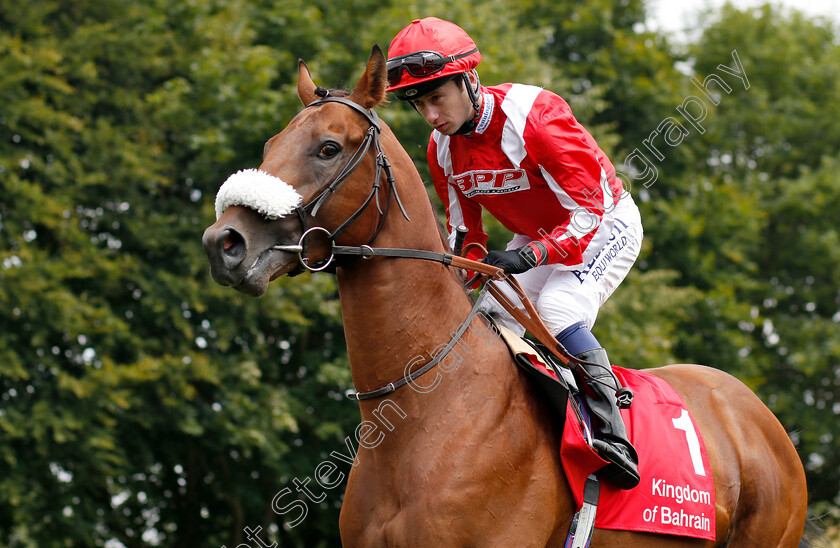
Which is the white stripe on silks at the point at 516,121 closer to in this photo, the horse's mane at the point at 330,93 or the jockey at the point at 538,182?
the jockey at the point at 538,182

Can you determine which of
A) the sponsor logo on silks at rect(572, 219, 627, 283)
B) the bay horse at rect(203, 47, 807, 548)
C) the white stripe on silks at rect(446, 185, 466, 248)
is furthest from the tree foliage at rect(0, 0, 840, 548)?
the bay horse at rect(203, 47, 807, 548)

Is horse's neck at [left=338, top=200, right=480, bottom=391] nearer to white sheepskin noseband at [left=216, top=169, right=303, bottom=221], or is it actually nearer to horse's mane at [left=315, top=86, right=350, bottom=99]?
white sheepskin noseband at [left=216, top=169, right=303, bottom=221]

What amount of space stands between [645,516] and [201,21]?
12.8m

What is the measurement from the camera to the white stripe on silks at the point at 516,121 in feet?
13.6

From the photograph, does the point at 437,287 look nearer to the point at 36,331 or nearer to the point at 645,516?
the point at 645,516

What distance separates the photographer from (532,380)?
397 centimetres

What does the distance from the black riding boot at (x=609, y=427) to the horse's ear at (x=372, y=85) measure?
5.18ft

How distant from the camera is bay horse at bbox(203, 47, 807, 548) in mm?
3344

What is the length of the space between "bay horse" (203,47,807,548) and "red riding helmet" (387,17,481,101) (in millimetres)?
318

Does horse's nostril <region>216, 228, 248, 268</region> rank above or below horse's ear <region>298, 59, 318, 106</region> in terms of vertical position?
below

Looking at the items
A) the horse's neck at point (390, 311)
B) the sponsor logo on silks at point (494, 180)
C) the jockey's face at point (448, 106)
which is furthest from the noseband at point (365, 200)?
the sponsor logo on silks at point (494, 180)

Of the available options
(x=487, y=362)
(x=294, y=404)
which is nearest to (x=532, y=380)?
(x=487, y=362)

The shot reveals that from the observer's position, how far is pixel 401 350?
11.8 feet

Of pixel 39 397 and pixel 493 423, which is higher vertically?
pixel 493 423
